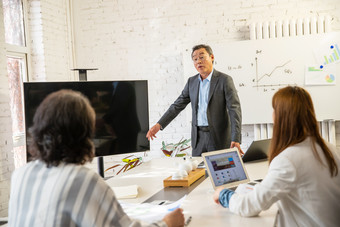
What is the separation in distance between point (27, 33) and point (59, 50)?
53 centimetres

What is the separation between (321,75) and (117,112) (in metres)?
2.70

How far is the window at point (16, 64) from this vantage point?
439 cm

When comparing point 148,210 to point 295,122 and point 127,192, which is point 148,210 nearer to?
point 127,192

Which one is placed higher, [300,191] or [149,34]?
[149,34]

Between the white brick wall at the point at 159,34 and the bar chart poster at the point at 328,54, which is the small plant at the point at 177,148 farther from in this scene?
the bar chart poster at the point at 328,54

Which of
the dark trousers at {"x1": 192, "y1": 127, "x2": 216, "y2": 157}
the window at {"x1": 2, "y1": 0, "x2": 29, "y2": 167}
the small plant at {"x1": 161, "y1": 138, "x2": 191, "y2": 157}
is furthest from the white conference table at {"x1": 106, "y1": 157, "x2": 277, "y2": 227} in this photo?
the window at {"x1": 2, "y1": 0, "x2": 29, "y2": 167}

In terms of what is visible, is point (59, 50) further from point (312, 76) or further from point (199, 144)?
point (312, 76)

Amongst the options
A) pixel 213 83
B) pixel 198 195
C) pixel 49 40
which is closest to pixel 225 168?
pixel 198 195

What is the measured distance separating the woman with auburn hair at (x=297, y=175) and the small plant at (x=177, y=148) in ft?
10.4

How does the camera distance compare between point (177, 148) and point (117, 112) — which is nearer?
point (117, 112)

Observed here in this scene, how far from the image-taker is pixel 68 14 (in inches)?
215

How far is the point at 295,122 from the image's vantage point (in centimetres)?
166

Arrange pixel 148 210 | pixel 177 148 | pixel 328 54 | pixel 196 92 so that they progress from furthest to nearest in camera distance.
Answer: pixel 177 148 < pixel 328 54 < pixel 196 92 < pixel 148 210

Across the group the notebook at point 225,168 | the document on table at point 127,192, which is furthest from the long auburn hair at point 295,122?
the document on table at point 127,192
